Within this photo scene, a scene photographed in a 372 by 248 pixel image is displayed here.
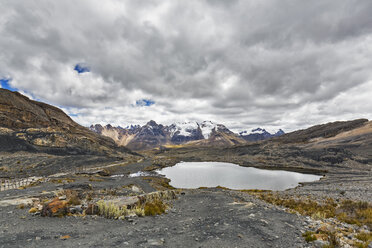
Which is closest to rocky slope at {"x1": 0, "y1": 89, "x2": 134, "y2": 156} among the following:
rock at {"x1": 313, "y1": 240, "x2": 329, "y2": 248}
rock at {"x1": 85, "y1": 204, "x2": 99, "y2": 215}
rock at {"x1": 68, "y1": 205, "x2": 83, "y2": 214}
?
rock at {"x1": 68, "y1": 205, "x2": 83, "y2": 214}

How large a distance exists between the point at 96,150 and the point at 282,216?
130158 millimetres

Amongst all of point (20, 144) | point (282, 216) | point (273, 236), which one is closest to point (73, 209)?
point (273, 236)

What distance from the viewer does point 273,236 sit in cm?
1023

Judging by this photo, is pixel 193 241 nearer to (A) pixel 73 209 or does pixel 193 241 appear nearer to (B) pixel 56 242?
(B) pixel 56 242

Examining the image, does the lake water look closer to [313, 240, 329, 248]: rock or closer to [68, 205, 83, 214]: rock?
[68, 205, 83, 214]: rock

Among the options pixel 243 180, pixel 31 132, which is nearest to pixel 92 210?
pixel 243 180

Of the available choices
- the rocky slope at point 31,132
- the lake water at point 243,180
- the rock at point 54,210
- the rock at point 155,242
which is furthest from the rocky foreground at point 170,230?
the rocky slope at point 31,132

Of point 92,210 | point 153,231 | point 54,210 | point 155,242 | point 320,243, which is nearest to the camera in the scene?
point 320,243

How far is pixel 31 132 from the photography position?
98.1 metres

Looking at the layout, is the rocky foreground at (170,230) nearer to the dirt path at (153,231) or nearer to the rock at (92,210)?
the dirt path at (153,231)

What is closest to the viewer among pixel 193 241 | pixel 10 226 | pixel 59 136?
pixel 193 241

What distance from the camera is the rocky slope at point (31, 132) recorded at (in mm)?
86175

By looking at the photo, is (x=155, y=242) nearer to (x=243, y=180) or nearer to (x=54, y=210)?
(x=54, y=210)

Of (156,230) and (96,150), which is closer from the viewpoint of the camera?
(156,230)
